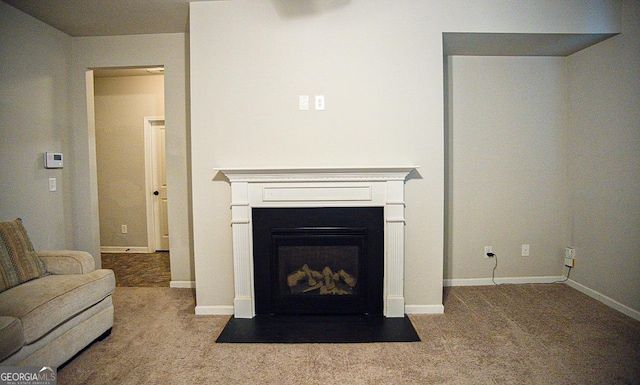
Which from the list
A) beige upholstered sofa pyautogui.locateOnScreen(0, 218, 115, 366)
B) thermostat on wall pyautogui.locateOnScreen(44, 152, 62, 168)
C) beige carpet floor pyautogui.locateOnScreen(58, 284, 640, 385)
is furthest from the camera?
thermostat on wall pyautogui.locateOnScreen(44, 152, 62, 168)

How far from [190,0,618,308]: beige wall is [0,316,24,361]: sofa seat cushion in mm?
1380

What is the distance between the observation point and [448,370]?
2.17 meters

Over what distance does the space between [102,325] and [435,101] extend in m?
2.93

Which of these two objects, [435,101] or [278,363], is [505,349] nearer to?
[278,363]

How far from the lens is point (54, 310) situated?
2.09 meters

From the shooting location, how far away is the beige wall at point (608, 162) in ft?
9.39

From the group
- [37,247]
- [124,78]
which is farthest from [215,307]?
[124,78]

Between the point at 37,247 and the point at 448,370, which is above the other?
the point at 37,247

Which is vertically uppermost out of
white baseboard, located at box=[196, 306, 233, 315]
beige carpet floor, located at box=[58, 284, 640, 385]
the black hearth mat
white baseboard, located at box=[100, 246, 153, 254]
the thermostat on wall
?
the thermostat on wall

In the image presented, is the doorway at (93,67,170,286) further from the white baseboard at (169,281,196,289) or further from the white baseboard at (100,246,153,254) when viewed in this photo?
the white baseboard at (169,281,196,289)

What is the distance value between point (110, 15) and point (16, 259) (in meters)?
2.03

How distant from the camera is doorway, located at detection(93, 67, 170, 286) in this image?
5.12 meters

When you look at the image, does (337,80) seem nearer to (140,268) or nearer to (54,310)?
(54,310)

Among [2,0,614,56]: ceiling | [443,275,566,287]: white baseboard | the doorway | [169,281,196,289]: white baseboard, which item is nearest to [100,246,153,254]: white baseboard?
the doorway
